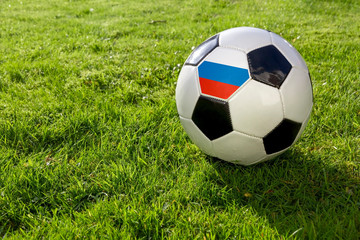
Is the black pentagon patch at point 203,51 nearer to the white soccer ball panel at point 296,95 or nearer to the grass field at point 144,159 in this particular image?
the white soccer ball panel at point 296,95

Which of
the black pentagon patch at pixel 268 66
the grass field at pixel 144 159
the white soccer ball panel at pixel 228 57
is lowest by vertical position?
the grass field at pixel 144 159

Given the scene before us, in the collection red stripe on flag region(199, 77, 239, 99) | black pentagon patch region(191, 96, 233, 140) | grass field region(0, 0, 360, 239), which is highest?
red stripe on flag region(199, 77, 239, 99)

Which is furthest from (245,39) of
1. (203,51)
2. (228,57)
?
(203,51)

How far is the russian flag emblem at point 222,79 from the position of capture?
236 centimetres

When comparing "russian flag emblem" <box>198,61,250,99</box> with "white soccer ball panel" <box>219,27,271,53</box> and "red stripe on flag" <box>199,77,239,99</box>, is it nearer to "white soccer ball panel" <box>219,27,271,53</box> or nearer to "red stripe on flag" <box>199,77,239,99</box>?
"red stripe on flag" <box>199,77,239,99</box>

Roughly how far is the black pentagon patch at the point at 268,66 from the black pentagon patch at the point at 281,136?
351mm

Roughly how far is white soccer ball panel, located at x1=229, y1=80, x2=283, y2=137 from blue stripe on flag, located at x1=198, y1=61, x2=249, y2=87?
70 mm

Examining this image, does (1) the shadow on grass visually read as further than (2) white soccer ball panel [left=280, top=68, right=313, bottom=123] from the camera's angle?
No

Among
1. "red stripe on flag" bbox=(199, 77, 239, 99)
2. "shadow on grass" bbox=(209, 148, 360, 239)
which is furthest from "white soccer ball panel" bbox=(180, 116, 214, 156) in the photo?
"red stripe on flag" bbox=(199, 77, 239, 99)

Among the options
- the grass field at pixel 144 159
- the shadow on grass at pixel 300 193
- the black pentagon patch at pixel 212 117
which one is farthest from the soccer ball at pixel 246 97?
the grass field at pixel 144 159

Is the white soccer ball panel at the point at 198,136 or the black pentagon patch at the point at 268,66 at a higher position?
the black pentagon patch at the point at 268,66

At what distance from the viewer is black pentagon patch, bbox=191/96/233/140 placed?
239 centimetres

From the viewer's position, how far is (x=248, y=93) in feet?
7.66

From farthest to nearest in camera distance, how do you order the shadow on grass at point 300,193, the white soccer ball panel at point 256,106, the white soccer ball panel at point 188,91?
the white soccer ball panel at point 188,91 → the white soccer ball panel at point 256,106 → the shadow on grass at point 300,193
